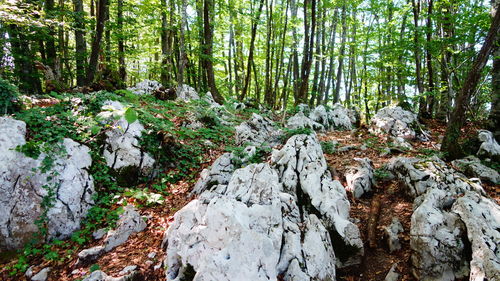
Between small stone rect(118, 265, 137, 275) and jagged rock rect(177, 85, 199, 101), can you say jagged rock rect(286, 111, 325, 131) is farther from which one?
small stone rect(118, 265, 137, 275)

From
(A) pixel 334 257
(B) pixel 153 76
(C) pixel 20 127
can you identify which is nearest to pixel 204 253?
(A) pixel 334 257

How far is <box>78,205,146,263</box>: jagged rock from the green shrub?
3.48 metres

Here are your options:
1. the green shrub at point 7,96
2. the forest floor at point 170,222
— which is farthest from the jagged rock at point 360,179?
the green shrub at point 7,96

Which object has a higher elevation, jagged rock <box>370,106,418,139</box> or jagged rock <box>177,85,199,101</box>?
jagged rock <box>177,85,199,101</box>

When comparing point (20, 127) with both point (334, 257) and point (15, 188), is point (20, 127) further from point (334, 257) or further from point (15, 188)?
point (334, 257)

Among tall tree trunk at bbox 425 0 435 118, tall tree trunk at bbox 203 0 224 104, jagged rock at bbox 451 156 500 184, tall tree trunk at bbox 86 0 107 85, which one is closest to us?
jagged rock at bbox 451 156 500 184

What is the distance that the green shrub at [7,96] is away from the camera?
16.7ft

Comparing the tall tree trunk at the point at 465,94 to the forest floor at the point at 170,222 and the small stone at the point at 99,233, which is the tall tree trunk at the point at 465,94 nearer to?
the forest floor at the point at 170,222

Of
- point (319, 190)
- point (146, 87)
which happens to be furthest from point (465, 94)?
point (146, 87)

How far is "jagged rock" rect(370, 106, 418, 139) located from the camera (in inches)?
384

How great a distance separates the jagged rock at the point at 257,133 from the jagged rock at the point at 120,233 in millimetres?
3764

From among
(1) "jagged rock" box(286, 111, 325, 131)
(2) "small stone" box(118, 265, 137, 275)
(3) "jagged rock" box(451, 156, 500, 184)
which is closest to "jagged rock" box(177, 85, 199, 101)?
(1) "jagged rock" box(286, 111, 325, 131)

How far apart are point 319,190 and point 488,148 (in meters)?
5.24

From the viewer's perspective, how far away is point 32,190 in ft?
14.4
